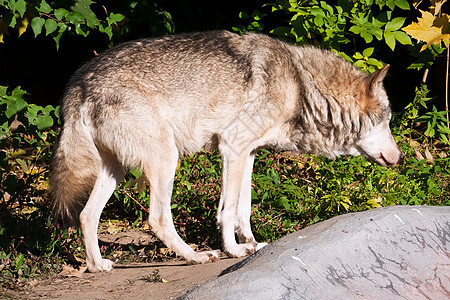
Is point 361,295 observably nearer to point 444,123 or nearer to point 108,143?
point 108,143

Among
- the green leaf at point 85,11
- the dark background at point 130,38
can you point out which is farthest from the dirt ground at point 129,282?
the dark background at point 130,38

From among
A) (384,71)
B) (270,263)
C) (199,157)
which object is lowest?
(199,157)

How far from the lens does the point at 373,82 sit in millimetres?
4543

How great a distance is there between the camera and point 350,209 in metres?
4.96

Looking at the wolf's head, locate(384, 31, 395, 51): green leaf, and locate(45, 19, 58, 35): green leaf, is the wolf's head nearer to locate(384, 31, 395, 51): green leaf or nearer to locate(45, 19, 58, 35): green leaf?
locate(384, 31, 395, 51): green leaf

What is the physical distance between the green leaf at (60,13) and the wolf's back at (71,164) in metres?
0.93

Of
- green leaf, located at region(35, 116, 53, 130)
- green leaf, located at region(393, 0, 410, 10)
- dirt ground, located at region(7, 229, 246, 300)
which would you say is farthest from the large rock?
green leaf, located at region(393, 0, 410, 10)

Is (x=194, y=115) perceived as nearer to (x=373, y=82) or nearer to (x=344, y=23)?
(x=373, y=82)

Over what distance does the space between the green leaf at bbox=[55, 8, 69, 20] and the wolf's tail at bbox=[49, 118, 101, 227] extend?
1.16 metres

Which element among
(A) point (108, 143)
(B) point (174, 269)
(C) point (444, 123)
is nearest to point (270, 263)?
(B) point (174, 269)

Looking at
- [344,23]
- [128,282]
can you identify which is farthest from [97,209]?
[344,23]

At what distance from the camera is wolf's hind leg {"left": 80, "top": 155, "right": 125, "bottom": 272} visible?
4234 mm

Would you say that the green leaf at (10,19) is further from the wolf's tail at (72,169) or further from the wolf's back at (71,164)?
the wolf's tail at (72,169)

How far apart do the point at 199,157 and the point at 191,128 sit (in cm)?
136
